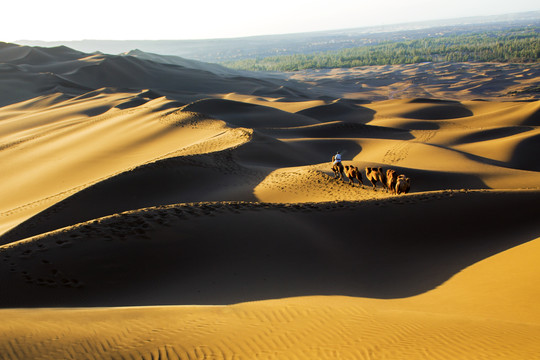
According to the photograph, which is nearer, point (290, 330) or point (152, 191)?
point (290, 330)

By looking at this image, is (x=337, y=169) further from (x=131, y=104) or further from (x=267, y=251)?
(x=131, y=104)

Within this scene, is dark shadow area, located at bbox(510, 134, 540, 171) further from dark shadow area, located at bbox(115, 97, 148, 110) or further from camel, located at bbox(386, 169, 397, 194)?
dark shadow area, located at bbox(115, 97, 148, 110)

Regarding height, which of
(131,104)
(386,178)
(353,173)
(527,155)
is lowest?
(527,155)

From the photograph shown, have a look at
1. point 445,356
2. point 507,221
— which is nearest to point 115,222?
Answer: point 445,356

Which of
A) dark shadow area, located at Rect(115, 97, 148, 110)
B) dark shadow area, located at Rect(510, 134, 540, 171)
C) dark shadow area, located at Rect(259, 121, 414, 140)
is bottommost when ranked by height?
dark shadow area, located at Rect(510, 134, 540, 171)

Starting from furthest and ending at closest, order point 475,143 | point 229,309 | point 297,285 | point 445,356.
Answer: point 475,143 → point 297,285 → point 229,309 → point 445,356

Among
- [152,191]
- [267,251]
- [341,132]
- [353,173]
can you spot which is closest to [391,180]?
[353,173]

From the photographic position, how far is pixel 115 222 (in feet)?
29.1

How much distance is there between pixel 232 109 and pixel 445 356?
3397 centimetres

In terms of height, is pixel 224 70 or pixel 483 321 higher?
pixel 224 70

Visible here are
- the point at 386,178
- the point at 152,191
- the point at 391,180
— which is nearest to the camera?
the point at 391,180

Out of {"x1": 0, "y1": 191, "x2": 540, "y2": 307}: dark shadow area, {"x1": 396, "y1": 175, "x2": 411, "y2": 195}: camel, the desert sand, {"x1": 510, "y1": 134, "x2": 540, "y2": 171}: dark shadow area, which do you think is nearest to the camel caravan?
{"x1": 396, "y1": 175, "x2": 411, "y2": 195}: camel

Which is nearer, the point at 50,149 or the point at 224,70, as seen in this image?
the point at 50,149

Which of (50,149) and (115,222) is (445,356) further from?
(50,149)
